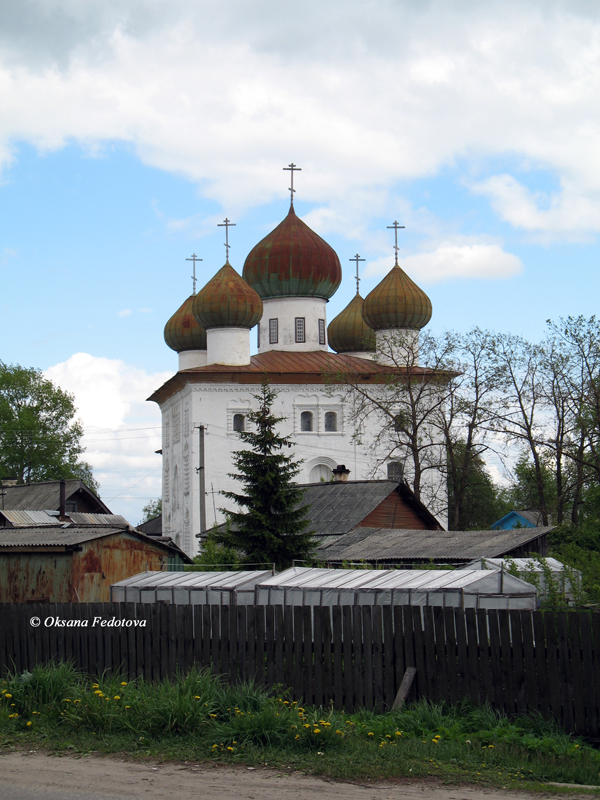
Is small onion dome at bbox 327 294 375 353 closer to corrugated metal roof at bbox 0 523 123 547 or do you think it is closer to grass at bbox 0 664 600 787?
corrugated metal roof at bbox 0 523 123 547

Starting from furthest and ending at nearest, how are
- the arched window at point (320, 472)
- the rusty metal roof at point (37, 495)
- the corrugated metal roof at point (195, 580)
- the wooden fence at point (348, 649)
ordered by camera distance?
the arched window at point (320, 472) → the rusty metal roof at point (37, 495) → the corrugated metal roof at point (195, 580) → the wooden fence at point (348, 649)

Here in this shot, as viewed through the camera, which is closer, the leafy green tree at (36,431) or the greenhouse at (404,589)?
the greenhouse at (404,589)

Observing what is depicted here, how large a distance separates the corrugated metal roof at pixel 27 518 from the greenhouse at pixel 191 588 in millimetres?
7101

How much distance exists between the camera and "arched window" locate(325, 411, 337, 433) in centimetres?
4328

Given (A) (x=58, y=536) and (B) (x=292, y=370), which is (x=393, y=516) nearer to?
(A) (x=58, y=536)

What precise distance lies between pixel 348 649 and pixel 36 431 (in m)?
49.9

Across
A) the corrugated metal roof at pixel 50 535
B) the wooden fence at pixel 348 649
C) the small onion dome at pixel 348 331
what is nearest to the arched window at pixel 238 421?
the small onion dome at pixel 348 331

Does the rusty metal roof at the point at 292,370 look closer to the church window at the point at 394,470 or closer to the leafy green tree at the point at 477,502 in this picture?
the church window at the point at 394,470

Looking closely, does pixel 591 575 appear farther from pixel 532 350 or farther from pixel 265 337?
pixel 265 337

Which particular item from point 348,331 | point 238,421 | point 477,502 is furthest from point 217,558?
point 477,502

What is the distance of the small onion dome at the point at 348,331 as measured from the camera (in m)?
47.2

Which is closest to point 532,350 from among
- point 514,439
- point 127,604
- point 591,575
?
point 514,439

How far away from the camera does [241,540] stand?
22297 millimetres

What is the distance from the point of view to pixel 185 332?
47.1 meters
